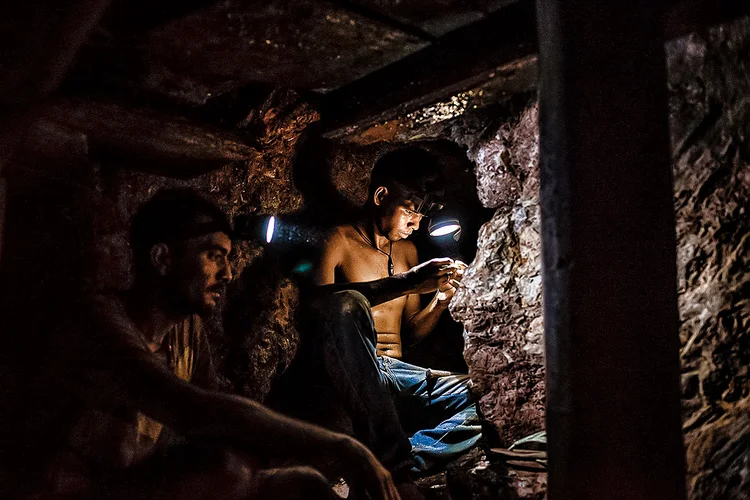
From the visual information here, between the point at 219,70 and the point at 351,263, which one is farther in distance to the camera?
the point at 351,263

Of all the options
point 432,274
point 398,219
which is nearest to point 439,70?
point 432,274

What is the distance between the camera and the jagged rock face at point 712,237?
310cm

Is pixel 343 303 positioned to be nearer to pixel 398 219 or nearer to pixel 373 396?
pixel 373 396

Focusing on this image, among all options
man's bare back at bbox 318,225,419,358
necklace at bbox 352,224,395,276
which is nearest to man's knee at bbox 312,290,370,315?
man's bare back at bbox 318,225,419,358

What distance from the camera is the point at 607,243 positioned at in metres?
2.55

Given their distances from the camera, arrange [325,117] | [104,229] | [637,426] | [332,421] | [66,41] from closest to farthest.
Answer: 1. [637,426]
2. [66,41]
3. [104,229]
4. [325,117]
5. [332,421]

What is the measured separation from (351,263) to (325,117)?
1425mm

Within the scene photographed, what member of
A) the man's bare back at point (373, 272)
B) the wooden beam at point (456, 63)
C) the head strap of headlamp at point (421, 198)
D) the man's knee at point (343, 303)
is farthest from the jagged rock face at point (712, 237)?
the man's bare back at point (373, 272)

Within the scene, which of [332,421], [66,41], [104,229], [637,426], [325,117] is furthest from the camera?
[332,421]

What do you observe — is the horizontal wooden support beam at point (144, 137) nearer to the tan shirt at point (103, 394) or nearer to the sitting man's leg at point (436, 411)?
the tan shirt at point (103, 394)

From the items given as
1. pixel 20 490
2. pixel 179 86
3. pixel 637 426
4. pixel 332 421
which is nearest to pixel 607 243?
pixel 637 426

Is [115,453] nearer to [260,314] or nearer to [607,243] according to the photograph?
[260,314]

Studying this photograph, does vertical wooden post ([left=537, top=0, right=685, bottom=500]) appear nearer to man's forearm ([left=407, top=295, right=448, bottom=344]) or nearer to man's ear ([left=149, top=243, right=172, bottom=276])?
man's ear ([left=149, top=243, right=172, bottom=276])

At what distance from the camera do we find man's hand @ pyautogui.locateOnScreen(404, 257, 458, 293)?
5211 mm
